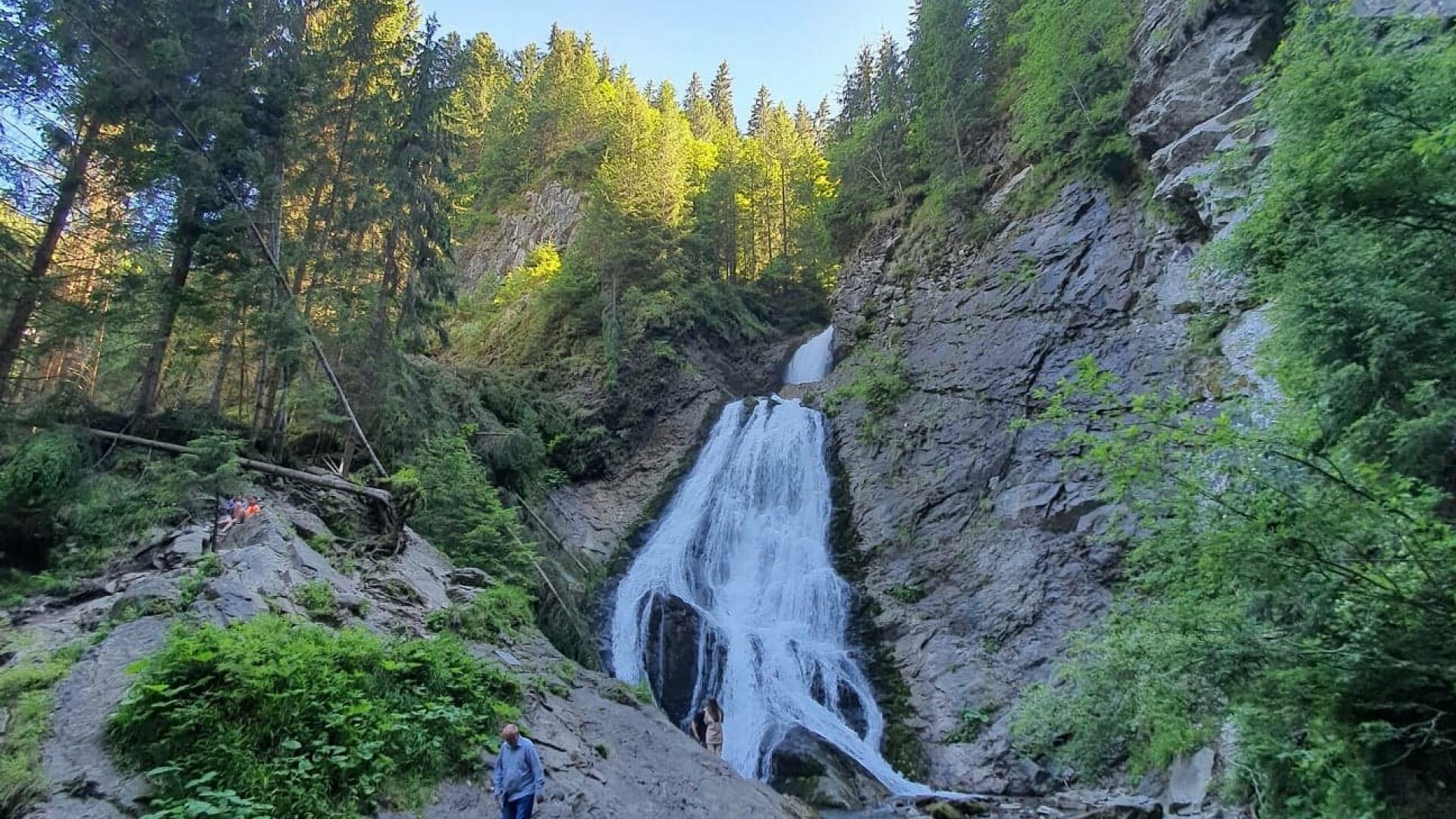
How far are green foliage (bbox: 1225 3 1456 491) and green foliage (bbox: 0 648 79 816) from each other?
32.9ft

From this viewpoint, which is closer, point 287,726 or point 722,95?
point 287,726

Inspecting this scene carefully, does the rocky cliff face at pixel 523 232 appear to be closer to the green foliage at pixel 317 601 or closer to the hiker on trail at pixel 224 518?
the hiker on trail at pixel 224 518

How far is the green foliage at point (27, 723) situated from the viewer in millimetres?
4449

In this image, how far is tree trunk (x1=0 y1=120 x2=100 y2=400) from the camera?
940 centimetres

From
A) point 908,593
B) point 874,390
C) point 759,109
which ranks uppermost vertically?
point 759,109

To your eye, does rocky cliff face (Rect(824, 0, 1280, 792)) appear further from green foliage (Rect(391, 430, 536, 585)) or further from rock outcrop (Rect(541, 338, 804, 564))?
green foliage (Rect(391, 430, 536, 585))

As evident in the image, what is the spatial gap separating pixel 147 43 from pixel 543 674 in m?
11.9

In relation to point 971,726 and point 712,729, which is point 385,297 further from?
point 971,726

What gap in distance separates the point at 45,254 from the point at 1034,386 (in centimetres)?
2043

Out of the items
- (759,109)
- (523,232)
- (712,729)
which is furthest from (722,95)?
(712,729)

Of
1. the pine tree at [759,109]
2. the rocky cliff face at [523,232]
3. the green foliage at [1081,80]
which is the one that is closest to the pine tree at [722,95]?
the pine tree at [759,109]

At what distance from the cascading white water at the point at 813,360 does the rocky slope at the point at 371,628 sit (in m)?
20.4

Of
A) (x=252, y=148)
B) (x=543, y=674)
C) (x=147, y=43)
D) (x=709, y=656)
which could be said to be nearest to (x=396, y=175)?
(x=252, y=148)

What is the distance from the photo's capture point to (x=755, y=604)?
61.9 feet
